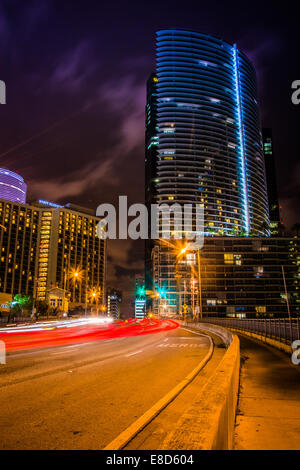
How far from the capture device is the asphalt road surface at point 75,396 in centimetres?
452

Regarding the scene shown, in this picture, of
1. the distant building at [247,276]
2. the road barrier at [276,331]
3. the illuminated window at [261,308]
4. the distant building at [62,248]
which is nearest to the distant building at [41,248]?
the distant building at [62,248]

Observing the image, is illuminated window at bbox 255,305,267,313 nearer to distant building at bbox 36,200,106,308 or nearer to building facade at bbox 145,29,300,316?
building facade at bbox 145,29,300,316

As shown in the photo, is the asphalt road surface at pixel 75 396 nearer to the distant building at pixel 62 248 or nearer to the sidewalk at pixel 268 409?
the sidewalk at pixel 268 409

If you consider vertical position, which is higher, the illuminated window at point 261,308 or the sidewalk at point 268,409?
the sidewalk at point 268,409

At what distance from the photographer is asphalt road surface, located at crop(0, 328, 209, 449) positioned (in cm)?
452

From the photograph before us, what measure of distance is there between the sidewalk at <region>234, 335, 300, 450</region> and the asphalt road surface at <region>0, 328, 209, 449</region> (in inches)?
71.3

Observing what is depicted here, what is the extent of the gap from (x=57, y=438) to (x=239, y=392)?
4913mm

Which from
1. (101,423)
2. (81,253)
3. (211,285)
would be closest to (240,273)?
(211,285)

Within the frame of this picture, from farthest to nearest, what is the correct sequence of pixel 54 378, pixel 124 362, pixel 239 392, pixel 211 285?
Result: pixel 211 285 < pixel 124 362 < pixel 54 378 < pixel 239 392

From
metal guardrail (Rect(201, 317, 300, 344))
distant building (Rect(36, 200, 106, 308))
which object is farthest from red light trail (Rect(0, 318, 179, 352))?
distant building (Rect(36, 200, 106, 308))

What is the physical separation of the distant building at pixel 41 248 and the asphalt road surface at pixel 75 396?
15475 cm

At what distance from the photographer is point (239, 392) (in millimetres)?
7695
